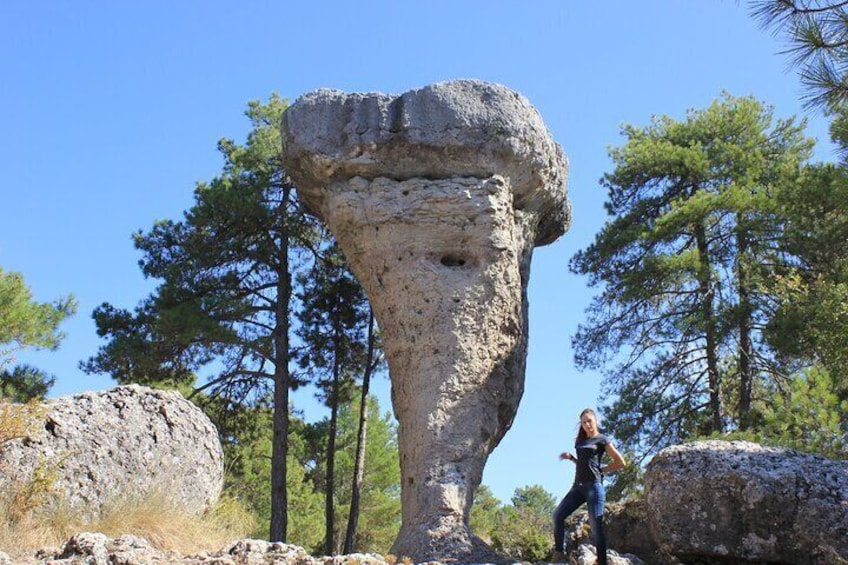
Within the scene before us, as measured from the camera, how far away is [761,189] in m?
17.5

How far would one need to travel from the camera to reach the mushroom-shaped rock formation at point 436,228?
1216 cm

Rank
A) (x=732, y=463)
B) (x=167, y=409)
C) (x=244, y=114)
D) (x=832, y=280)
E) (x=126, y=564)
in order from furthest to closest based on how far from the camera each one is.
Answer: (x=244, y=114) → (x=832, y=280) → (x=167, y=409) → (x=732, y=463) → (x=126, y=564)

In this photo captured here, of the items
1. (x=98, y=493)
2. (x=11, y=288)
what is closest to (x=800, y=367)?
(x=98, y=493)

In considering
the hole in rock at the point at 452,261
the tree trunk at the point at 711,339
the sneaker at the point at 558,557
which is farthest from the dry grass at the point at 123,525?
the tree trunk at the point at 711,339

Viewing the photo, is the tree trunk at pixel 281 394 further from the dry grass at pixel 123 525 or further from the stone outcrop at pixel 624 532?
the stone outcrop at pixel 624 532

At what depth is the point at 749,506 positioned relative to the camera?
8.42m

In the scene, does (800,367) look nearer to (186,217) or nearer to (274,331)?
(274,331)

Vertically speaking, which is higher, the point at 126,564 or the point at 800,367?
the point at 800,367

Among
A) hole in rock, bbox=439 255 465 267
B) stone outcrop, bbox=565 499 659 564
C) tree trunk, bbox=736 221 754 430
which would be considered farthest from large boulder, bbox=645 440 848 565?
tree trunk, bbox=736 221 754 430

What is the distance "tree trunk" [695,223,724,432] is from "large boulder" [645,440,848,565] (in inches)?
338

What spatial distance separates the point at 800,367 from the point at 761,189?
3.09 m

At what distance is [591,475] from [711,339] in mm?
9385

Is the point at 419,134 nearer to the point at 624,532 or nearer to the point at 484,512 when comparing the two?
the point at 624,532

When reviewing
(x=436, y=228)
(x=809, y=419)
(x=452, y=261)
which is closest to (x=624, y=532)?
(x=452, y=261)
